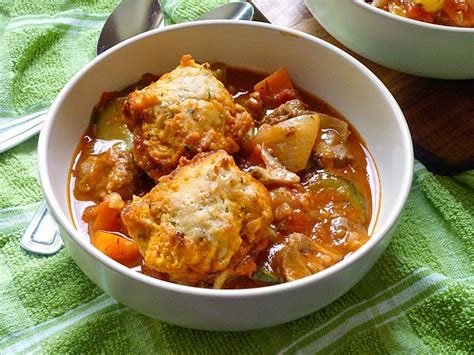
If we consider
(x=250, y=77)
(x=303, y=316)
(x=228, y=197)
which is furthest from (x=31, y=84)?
(x=303, y=316)

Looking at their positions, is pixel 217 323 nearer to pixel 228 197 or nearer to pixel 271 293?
pixel 271 293

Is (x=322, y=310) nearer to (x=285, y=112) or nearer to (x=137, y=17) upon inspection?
(x=285, y=112)

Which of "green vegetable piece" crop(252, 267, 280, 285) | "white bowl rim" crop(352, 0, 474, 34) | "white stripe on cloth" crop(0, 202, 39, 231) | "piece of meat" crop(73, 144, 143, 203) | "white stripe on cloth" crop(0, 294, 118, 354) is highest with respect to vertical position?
"white bowl rim" crop(352, 0, 474, 34)

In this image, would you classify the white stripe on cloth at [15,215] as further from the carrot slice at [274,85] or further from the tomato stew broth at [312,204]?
the carrot slice at [274,85]

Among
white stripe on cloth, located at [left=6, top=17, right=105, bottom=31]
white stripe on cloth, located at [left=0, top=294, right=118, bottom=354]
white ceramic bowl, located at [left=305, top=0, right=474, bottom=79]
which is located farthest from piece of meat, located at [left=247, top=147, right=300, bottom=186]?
white stripe on cloth, located at [left=6, top=17, right=105, bottom=31]

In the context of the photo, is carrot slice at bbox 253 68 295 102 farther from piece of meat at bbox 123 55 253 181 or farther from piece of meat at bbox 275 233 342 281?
piece of meat at bbox 275 233 342 281
